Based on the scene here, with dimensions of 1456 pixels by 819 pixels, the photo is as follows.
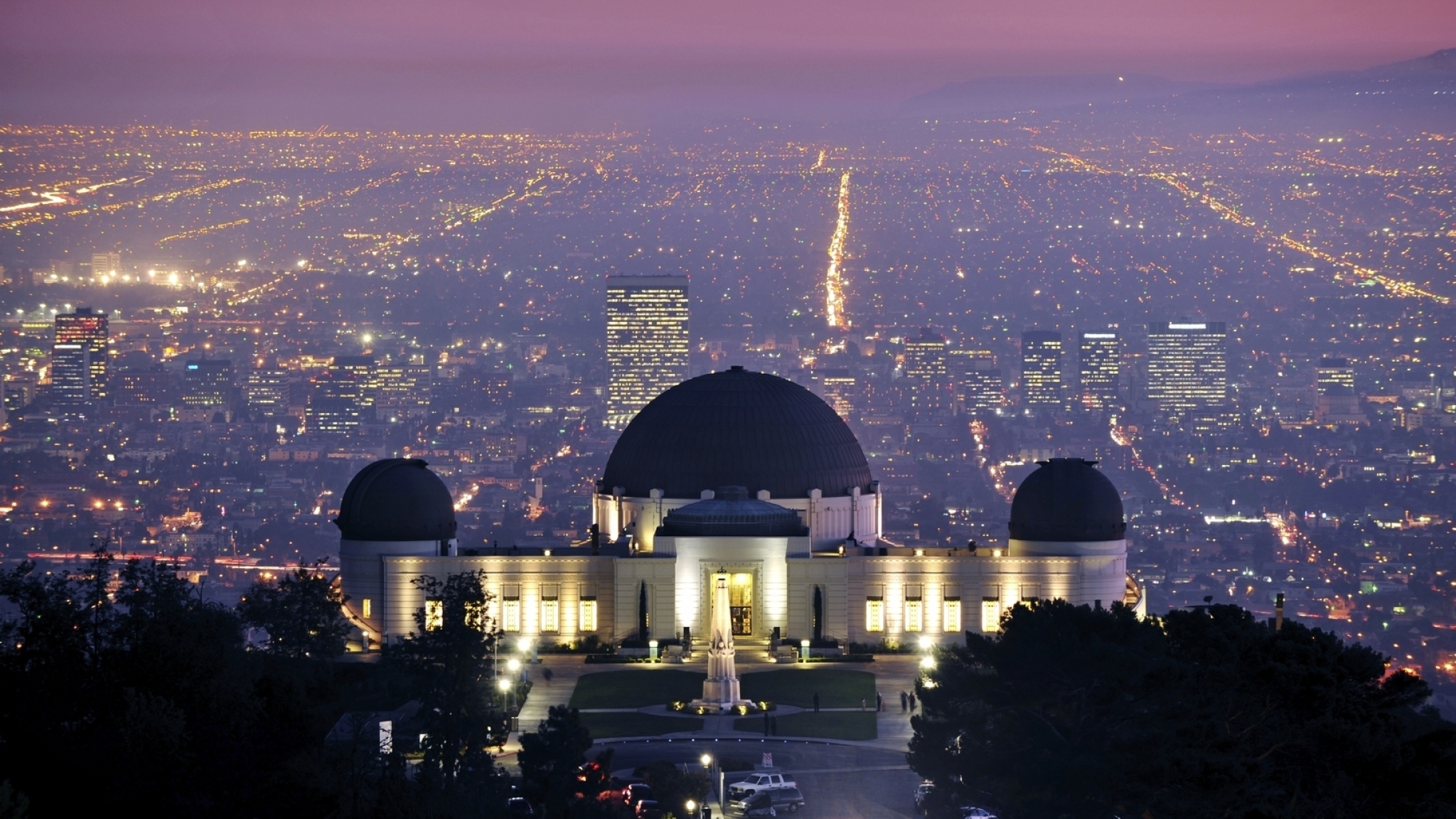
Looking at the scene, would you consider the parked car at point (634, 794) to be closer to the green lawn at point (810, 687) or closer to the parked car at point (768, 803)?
the parked car at point (768, 803)

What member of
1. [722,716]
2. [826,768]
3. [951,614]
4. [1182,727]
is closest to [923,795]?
[826,768]

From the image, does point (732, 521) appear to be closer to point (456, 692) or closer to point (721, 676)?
point (721, 676)

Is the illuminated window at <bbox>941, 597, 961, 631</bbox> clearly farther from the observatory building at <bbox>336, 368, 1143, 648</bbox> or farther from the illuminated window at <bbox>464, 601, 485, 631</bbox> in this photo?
the illuminated window at <bbox>464, 601, 485, 631</bbox>

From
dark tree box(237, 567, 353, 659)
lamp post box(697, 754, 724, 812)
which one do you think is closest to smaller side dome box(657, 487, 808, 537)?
dark tree box(237, 567, 353, 659)

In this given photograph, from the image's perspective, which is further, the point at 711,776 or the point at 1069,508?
the point at 1069,508

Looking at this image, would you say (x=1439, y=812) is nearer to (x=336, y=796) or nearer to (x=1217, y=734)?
(x=1217, y=734)
